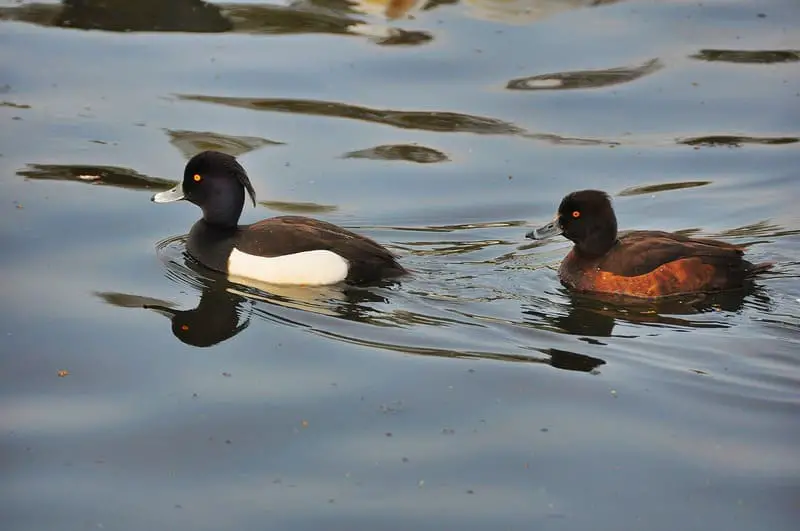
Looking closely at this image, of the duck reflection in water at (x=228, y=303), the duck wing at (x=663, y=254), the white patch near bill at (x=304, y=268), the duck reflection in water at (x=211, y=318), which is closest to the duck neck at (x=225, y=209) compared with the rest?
the duck reflection in water at (x=228, y=303)

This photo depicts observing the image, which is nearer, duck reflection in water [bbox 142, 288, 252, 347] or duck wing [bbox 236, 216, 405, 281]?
duck reflection in water [bbox 142, 288, 252, 347]

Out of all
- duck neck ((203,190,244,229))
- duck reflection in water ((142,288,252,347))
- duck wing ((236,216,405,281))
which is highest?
duck neck ((203,190,244,229))

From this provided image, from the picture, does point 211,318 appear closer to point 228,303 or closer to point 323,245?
point 228,303

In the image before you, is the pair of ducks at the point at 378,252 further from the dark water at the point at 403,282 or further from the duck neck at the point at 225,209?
the dark water at the point at 403,282

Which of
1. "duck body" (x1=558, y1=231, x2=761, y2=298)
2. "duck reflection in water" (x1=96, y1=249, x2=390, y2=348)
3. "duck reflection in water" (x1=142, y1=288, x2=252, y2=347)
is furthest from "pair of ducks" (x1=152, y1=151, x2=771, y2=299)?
"duck reflection in water" (x1=142, y1=288, x2=252, y2=347)

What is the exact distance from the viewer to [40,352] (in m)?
7.71

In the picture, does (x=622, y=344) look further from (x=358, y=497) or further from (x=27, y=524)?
(x=27, y=524)

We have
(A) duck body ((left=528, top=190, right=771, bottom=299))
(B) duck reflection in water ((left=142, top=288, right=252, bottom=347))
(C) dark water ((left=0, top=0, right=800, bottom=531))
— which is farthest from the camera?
(A) duck body ((left=528, top=190, right=771, bottom=299))

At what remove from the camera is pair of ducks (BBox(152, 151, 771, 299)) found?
29.1 feet

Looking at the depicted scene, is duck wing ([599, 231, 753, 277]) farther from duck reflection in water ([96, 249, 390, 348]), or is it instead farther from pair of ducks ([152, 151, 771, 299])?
duck reflection in water ([96, 249, 390, 348])

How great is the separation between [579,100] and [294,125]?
2805mm

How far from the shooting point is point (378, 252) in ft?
29.6

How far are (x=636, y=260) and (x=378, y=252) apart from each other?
66.4 inches

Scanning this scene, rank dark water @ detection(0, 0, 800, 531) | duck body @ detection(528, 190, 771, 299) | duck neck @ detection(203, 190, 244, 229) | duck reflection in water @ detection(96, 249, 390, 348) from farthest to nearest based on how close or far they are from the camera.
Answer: duck neck @ detection(203, 190, 244, 229) → duck body @ detection(528, 190, 771, 299) → duck reflection in water @ detection(96, 249, 390, 348) → dark water @ detection(0, 0, 800, 531)
